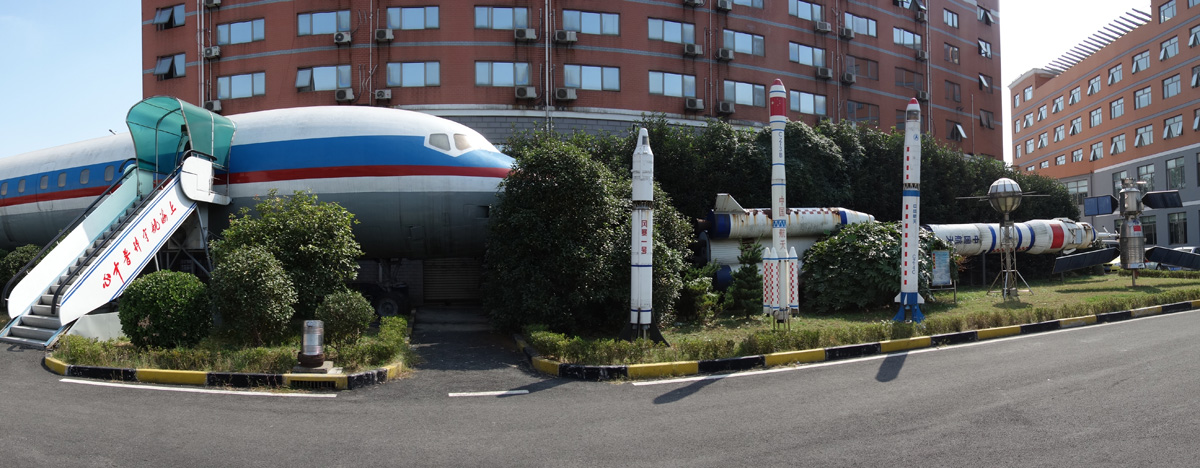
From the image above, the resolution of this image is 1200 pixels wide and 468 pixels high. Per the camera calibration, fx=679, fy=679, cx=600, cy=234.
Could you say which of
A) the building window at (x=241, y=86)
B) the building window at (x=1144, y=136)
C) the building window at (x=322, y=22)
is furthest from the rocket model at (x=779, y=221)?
the building window at (x=1144, y=136)

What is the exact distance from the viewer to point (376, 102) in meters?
31.1

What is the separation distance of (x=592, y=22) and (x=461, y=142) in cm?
1738

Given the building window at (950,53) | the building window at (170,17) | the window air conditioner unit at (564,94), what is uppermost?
the building window at (950,53)

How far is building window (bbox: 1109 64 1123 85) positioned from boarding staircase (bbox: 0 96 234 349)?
65.9 metres

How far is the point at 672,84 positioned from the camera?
34.0 meters

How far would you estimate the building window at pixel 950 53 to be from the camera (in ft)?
147

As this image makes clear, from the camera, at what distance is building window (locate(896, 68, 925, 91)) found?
42.0 m

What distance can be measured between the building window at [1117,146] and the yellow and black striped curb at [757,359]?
52653mm

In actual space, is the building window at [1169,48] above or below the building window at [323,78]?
above

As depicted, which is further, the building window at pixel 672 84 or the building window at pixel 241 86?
the building window at pixel 672 84

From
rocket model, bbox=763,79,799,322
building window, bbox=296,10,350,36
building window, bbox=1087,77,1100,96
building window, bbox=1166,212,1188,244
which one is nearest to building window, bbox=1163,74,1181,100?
building window, bbox=1166,212,1188,244

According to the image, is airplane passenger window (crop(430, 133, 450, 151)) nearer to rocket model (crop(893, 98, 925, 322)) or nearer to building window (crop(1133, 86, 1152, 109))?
rocket model (crop(893, 98, 925, 322))

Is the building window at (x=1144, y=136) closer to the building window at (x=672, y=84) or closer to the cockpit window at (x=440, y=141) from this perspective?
the building window at (x=672, y=84)

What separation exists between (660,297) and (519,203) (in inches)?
145
